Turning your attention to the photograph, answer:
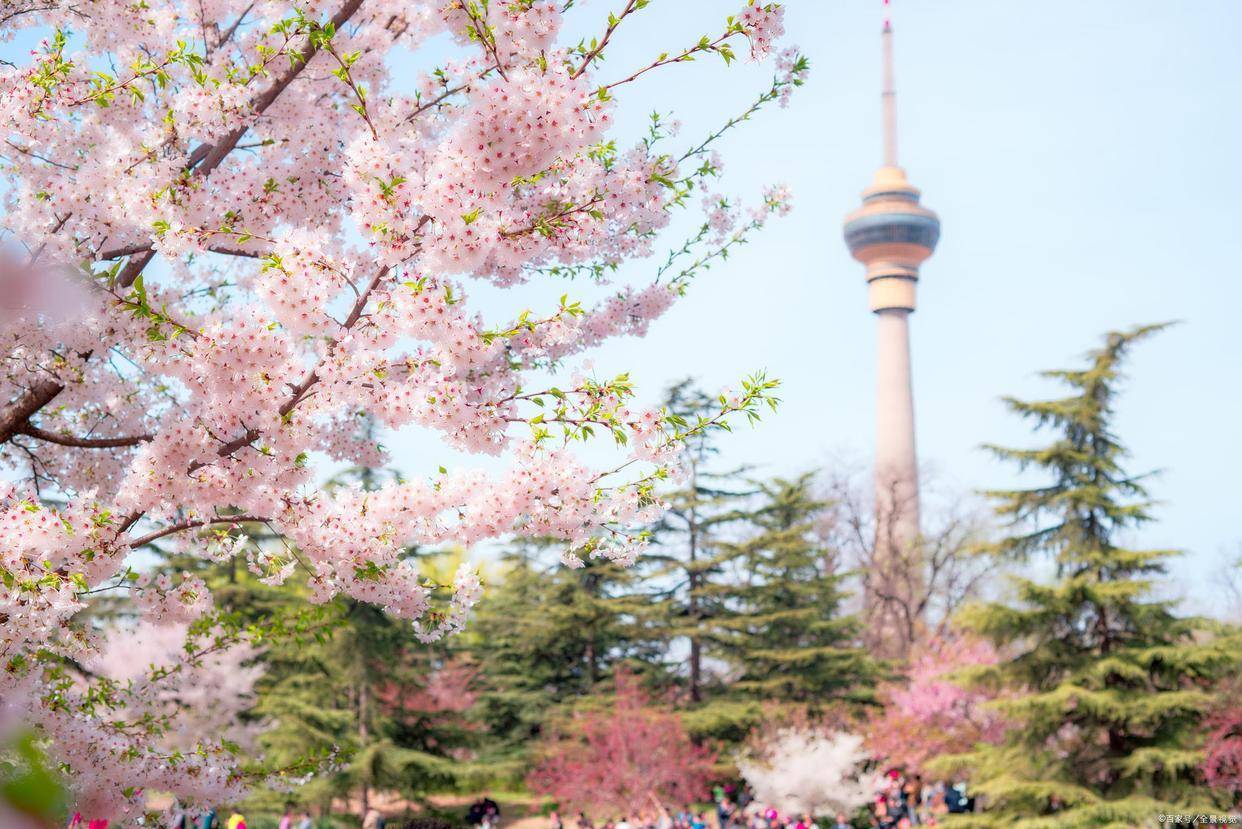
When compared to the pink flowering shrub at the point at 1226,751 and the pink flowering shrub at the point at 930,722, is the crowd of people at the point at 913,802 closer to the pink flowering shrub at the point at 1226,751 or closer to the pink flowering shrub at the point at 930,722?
the pink flowering shrub at the point at 930,722

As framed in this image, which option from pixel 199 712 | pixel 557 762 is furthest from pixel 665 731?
pixel 199 712

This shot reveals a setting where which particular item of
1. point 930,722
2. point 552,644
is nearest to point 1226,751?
point 930,722

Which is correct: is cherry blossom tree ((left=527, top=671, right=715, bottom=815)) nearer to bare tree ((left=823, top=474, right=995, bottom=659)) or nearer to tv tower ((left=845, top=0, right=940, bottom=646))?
bare tree ((left=823, top=474, right=995, bottom=659))

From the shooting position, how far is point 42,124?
236 inches

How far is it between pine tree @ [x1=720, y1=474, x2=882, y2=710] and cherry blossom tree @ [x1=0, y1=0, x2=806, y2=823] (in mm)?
27234

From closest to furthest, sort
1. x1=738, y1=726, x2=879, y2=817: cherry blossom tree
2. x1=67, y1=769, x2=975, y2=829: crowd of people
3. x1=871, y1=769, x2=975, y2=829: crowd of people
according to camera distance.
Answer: x1=67, y1=769, x2=975, y2=829: crowd of people < x1=871, y1=769, x2=975, y2=829: crowd of people < x1=738, y1=726, x2=879, y2=817: cherry blossom tree

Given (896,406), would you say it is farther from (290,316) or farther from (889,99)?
(290,316)

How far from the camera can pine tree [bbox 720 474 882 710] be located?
109 ft

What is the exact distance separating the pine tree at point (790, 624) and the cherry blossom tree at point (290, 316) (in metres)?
27.2

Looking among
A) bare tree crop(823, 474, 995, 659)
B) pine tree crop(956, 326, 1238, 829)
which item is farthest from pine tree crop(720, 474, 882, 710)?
pine tree crop(956, 326, 1238, 829)

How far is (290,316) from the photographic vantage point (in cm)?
470

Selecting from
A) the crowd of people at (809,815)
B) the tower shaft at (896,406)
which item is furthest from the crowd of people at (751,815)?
the tower shaft at (896,406)

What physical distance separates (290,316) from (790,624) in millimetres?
30530

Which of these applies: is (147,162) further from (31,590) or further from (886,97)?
(886,97)
